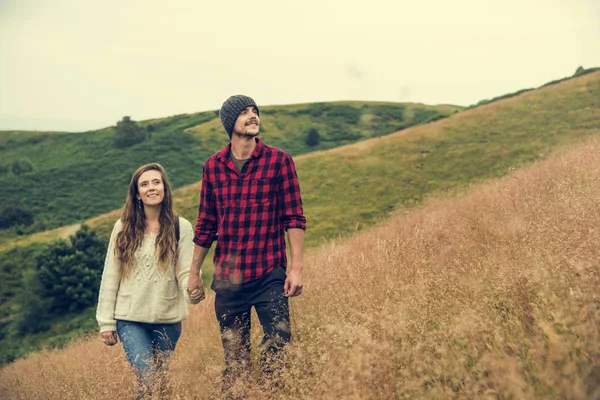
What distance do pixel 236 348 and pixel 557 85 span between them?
3378 cm

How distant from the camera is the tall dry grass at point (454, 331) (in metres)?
2.06

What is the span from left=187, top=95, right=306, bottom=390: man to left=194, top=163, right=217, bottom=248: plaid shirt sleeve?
7cm

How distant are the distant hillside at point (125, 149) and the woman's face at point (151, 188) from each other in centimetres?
3698

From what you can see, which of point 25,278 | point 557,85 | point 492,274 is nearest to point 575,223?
point 492,274

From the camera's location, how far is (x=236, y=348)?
11.0 ft

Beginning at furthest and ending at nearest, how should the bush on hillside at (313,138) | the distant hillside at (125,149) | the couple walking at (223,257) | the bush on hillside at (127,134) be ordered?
the bush on hillside at (313,138) → the bush on hillside at (127,134) → the distant hillside at (125,149) → the couple walking at (223,257)

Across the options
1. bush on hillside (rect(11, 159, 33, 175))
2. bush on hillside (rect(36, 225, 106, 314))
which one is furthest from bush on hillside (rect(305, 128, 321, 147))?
bush on hillside (rect(36, 225, 106, 314))

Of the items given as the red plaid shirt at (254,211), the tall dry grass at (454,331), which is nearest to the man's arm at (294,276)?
the red plaid shirt at (254,211)

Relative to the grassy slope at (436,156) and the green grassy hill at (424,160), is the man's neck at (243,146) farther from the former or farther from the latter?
the grassy slope at (436,156)

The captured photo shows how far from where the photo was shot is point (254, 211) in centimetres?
347

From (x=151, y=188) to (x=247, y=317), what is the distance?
4.31ft

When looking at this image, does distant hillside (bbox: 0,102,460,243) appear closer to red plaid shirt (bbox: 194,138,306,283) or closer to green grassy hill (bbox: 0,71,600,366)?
green grassy hill (bbox: 0,71,600,366)

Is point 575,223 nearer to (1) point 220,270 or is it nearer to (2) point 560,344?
(2) point 560,344

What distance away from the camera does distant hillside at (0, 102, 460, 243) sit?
156 ft
